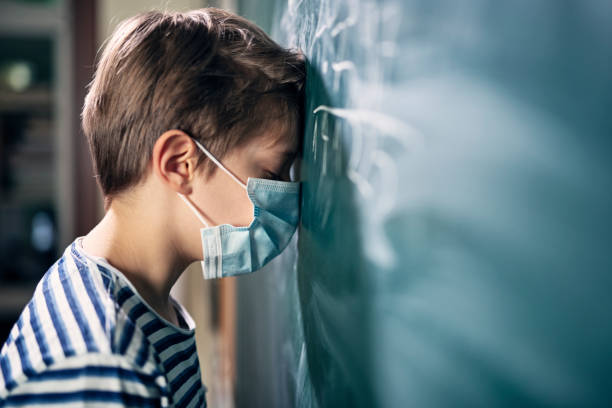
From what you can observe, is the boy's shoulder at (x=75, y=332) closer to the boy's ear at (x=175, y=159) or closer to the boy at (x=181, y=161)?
the boy at (x=181, y=161)

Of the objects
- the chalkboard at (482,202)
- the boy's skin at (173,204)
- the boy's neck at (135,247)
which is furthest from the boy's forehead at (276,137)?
the chalkboard at (482,202)

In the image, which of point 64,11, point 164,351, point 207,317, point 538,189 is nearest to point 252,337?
point 164,351

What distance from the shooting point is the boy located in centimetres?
70

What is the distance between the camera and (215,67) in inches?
27.5

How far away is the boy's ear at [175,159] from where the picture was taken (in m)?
0.70

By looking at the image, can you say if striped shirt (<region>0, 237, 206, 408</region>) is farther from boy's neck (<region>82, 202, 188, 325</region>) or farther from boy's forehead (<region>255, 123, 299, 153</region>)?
boy's forehead (<region>255, 123, 299, 153</region>)

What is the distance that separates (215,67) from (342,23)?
0.28 metres

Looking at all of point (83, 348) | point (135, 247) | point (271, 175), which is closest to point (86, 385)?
point (83, 348)

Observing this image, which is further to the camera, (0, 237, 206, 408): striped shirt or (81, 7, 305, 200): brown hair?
(81, 7, 305, 200): brown hair

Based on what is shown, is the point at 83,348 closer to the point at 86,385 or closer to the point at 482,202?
the point at 86,385

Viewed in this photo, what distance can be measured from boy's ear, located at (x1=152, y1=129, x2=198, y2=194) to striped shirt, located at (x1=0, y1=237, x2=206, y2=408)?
14 centimetres

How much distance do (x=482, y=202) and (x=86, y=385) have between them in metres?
0.45

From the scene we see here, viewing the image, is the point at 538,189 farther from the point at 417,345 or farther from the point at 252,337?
the point at 252,337

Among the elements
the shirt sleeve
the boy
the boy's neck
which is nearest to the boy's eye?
the boy
